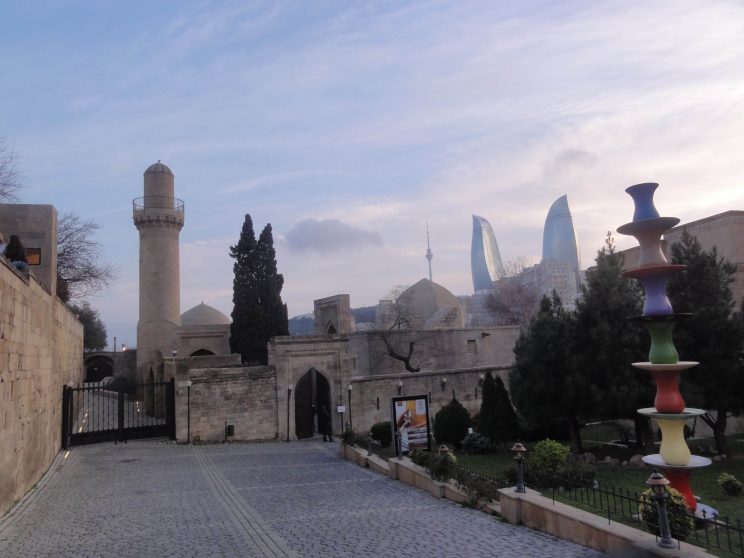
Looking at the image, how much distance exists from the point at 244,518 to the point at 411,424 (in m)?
6.72

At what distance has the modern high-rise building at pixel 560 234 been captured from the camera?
453ft

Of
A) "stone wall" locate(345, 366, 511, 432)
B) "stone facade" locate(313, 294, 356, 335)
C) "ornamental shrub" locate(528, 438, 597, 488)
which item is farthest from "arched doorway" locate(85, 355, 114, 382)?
"ornamental shrub" locate(528, 438, 597, 488)

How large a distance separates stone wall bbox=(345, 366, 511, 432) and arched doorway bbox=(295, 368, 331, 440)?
1210 mm

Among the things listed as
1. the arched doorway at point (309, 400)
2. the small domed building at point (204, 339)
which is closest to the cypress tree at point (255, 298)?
the small domed building at point (204, 339)

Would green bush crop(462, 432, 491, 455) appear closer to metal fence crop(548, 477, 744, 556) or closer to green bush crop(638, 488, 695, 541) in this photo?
metal fence crop(548, 477, 744, 556)

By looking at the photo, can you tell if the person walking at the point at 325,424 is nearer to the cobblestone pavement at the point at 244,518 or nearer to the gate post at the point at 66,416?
the cobblestone pavement at the point at 244,518

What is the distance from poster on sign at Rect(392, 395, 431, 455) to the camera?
50.7 ft

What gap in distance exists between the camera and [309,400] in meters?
24.2

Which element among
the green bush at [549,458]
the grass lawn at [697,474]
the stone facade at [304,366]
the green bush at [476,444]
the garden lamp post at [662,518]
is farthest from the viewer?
the stone facade at [304,366]

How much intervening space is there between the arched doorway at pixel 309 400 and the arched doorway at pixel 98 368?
32.0 meters

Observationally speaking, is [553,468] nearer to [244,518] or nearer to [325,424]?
[244,518]

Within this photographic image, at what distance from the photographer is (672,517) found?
271 inches

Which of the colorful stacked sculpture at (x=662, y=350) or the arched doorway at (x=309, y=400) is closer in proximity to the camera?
the colorful stacked sculpture at (x=662, y=350)

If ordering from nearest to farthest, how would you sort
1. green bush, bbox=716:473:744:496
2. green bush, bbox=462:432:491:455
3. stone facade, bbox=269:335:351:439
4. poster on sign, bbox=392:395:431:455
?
green bush, bbox=716:473:744:496
poster on sign, bbox=392:395:431:455
green bush, bbox=462:432:491:455
stone facade, bbox=269:335:351:439
